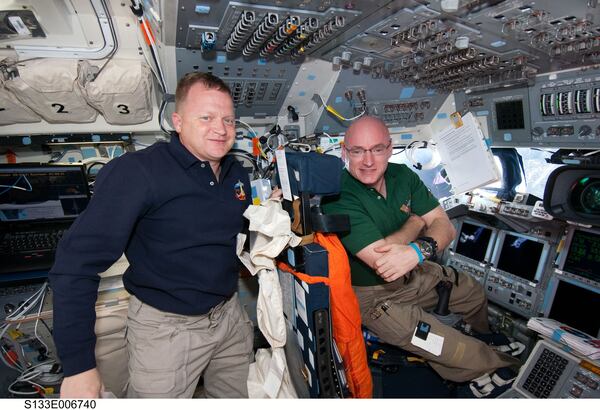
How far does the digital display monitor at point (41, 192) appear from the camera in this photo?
8.27 feet

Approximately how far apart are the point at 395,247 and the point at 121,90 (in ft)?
7.59

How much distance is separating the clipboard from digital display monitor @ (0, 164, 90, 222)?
3.46m

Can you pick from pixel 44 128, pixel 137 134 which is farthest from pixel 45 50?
pixel 137 134

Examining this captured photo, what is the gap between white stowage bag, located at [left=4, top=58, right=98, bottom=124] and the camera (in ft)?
6.98

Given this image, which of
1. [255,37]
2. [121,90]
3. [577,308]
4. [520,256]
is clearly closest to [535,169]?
[520,256]

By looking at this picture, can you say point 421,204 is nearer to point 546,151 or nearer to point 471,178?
point 471,178

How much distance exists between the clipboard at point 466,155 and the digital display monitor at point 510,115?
0.22m

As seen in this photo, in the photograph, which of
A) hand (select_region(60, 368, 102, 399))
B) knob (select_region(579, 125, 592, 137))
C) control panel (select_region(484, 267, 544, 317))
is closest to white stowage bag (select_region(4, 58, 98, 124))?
hand (select_region(60, 368, 102, 399))

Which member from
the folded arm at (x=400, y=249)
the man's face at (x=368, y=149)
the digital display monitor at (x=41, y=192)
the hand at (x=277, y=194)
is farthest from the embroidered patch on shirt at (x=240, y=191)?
the digital display monitor at (x=41, y=192)

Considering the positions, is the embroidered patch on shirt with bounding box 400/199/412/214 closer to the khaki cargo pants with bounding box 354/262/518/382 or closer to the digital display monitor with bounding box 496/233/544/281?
the khaki cargo pants with bounding box 354/262/518/382

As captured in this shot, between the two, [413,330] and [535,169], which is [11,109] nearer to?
[413,330]

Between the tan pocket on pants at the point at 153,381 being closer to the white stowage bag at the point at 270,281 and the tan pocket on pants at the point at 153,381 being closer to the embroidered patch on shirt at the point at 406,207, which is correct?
the white stowage bag at the point at 270,281

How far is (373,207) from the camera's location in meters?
2.30

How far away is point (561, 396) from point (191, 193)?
266 cm
